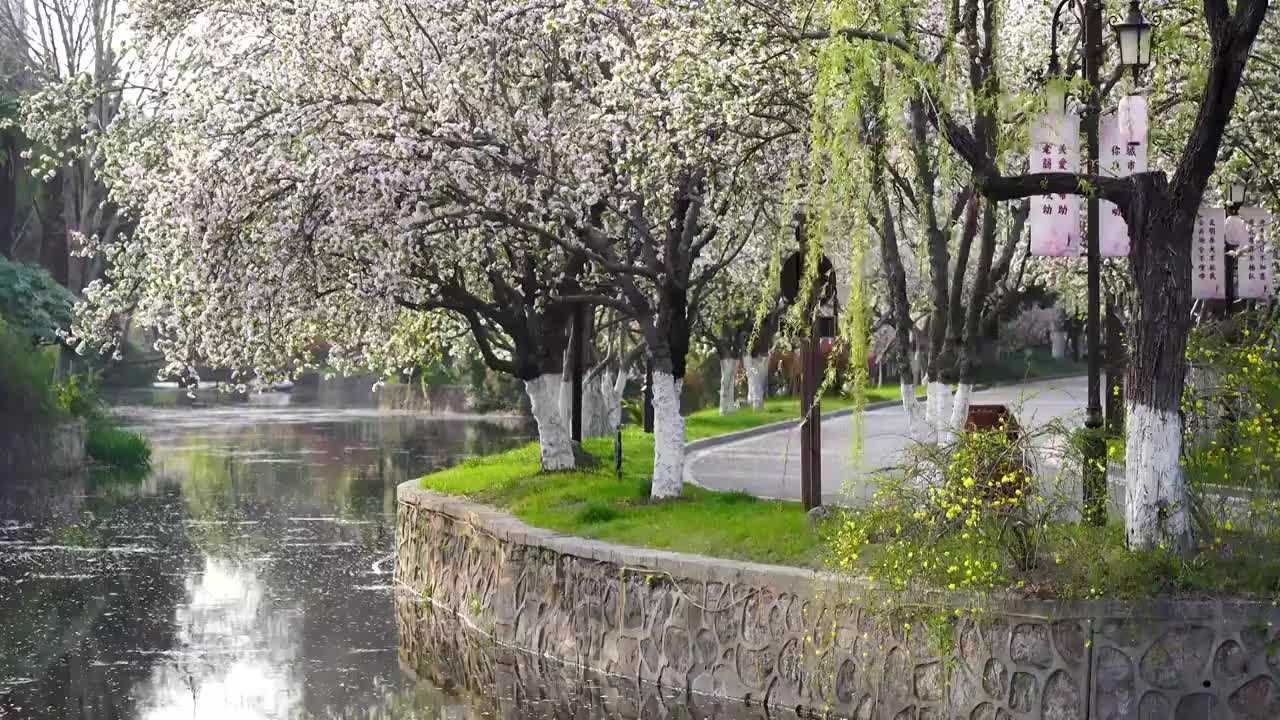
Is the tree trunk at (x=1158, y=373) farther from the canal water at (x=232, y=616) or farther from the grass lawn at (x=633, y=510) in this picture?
the canal water at (x=232, y=616)

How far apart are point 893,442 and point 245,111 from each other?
18207mm

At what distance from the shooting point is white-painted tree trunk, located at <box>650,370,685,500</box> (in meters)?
19.2

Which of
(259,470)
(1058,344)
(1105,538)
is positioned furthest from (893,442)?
(1058,344)

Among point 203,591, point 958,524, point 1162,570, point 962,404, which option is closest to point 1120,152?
point 962,404

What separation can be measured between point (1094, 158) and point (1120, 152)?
42 cm

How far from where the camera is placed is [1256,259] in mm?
21562

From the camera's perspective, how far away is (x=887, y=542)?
12.6m

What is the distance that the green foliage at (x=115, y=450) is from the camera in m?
40.2

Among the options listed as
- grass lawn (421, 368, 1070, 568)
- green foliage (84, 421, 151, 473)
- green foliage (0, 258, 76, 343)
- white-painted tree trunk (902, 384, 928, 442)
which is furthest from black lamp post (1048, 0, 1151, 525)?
green foliage (0, 258, 76, 343)

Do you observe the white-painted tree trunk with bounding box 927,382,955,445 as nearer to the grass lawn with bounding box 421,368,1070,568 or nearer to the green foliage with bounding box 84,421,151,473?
the grass lawn with bounding box 421,368,1070,568

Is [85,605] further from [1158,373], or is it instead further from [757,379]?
[757,379]

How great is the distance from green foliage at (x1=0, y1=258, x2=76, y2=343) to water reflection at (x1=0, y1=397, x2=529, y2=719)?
14.4 ft

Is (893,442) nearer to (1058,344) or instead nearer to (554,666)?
(554,666)

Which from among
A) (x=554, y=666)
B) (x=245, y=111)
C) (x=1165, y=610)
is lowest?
(x=554, y=666)
